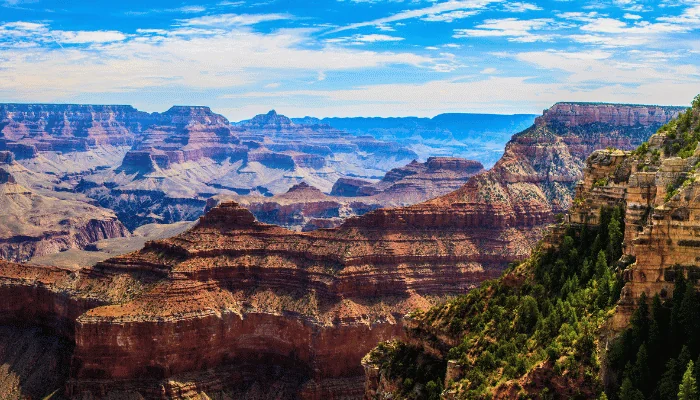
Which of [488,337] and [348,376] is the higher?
[488,337]

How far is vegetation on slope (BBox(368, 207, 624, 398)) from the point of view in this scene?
3841cm

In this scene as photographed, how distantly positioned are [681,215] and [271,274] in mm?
82108

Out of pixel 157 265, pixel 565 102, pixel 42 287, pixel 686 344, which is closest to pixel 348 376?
pixel 157 265

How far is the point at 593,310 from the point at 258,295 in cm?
Answer: 7374

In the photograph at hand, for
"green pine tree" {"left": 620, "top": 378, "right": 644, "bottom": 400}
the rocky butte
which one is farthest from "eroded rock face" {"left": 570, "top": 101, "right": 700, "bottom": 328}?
the rocky butte

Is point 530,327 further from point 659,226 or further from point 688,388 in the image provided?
point 688,388

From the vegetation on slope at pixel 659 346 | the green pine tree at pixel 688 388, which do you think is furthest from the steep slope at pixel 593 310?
the green pine tree at pixel 688 388

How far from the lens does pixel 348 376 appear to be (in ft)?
340

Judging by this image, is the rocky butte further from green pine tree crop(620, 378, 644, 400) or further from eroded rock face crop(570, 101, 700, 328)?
green pine tree crop(620, 378, 644, 400)

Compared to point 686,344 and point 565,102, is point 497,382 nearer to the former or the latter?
point 686,344

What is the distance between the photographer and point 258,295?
110m

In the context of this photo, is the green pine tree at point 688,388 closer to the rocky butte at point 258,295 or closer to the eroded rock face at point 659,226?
the eroded rock face at point 659,226

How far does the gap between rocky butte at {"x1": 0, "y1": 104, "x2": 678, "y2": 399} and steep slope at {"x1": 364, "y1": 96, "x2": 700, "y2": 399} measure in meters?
45.5

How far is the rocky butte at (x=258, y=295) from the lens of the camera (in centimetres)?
9862
